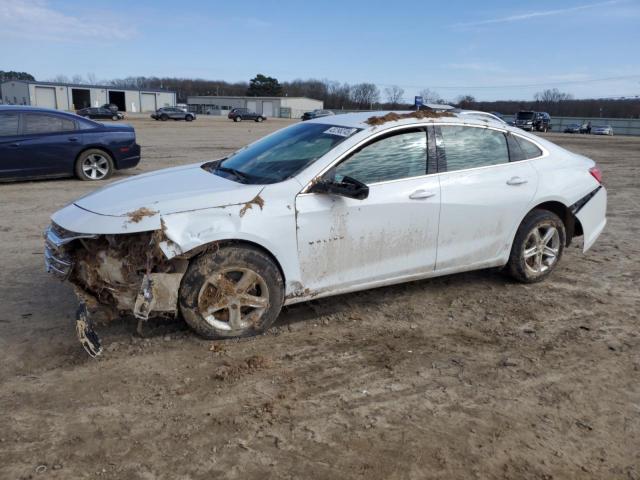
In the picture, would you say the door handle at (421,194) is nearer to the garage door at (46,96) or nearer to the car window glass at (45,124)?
the car window glass at (45,124)

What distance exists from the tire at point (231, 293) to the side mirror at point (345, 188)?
25.9 inches

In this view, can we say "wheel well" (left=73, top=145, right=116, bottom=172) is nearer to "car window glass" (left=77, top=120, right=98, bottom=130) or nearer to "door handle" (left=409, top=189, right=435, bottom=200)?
"car window glass" (left=77, top=120, right=98, bottom=130)

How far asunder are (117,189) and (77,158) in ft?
24.5

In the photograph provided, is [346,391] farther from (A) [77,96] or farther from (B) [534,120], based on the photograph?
(A) [77,96]

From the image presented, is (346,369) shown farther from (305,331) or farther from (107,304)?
(107,304)

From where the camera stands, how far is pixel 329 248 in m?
4.20

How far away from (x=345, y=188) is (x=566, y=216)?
2.73 m

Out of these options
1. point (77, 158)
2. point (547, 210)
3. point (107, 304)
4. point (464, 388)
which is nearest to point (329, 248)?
point (464, 388)

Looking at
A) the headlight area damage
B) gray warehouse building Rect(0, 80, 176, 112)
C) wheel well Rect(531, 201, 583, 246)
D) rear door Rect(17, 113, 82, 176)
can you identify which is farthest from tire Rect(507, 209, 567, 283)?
gray warehouse building Rect(0, 80, 176, 112)

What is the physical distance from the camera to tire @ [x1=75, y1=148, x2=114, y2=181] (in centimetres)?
1102

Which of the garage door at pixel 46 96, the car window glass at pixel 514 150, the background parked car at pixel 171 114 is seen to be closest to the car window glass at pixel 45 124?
the car window glass at pixel 514 150

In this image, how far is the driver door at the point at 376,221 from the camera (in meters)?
4.14

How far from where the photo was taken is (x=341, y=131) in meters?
4.59

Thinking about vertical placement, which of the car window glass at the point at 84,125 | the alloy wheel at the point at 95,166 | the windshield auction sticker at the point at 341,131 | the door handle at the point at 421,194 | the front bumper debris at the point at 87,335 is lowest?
the front bumper debris at the point at 87,335
